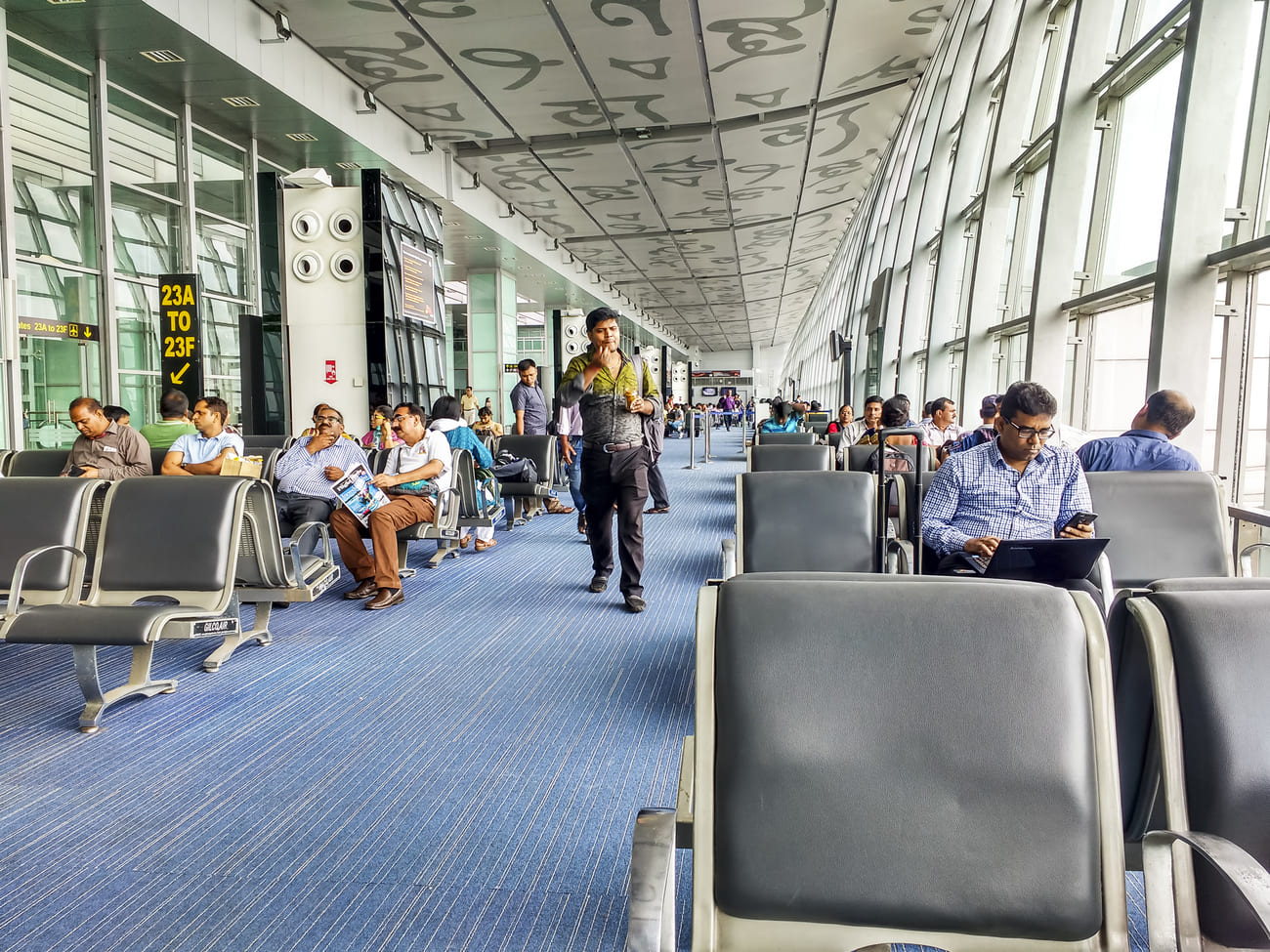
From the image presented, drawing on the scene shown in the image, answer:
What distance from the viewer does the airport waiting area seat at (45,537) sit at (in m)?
3.49

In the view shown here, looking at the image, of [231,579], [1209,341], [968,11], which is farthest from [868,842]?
[968,11]

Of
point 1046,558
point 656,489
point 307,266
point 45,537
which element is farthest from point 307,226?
point 1046,558

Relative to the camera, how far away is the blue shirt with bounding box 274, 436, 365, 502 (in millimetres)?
5359

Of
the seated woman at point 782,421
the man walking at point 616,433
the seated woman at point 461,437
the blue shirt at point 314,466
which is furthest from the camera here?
the seated woman at point 782,421

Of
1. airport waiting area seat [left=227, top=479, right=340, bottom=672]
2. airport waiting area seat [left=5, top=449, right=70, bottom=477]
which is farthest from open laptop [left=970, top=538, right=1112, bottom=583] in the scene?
airport waiting area seat [left=5, top=449, right=70, bottom=477]

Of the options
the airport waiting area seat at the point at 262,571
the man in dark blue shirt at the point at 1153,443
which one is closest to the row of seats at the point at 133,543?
the airport waiting area seat at the point at 262,571

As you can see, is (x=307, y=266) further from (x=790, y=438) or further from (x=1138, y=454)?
(x=1138, y=454)

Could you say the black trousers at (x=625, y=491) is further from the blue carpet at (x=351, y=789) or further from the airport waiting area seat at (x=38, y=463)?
the airport waiting area seat at (x=38, y=463)

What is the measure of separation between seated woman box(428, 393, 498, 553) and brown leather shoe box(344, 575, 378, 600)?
1151mm

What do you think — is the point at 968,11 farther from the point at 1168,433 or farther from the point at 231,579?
the point at 231,579

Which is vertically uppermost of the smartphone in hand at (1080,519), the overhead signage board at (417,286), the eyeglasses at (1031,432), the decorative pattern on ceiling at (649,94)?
the decorative pattern on ceiling at (649,94)

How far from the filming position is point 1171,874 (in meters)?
1.09

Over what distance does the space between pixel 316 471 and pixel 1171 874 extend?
16.9 ft

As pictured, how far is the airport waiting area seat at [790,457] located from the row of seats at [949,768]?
13.1 ft
